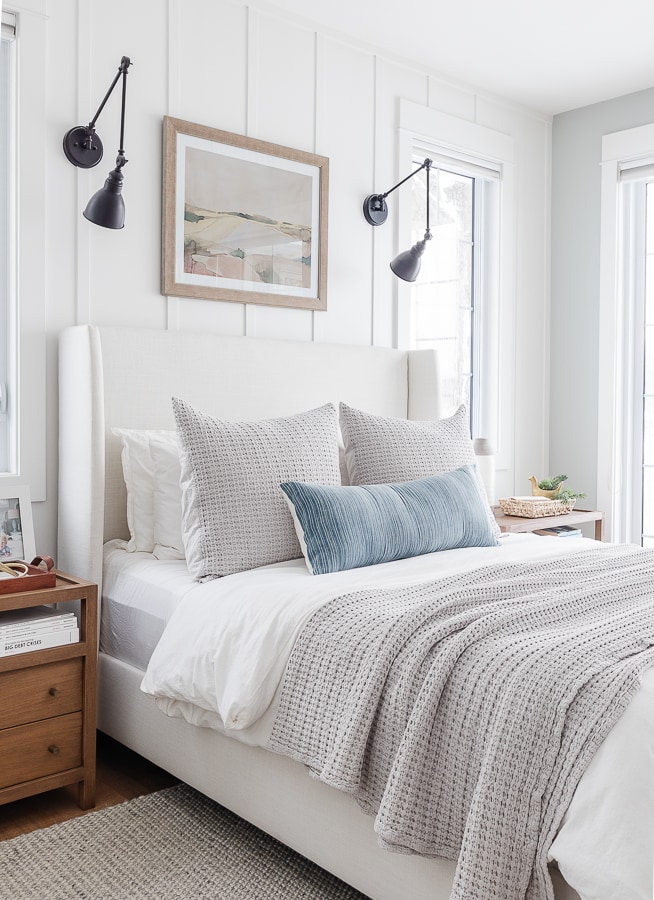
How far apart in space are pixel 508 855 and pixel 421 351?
2429mm

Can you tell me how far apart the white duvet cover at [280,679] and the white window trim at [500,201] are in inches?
62.7

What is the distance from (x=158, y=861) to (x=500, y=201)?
10.8 feet

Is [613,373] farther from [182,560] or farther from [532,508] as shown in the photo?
[182,560]

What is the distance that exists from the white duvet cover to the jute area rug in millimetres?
302

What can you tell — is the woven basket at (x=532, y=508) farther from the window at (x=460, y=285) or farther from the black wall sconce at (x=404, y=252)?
the black wall sconce at (x=404, y=252)

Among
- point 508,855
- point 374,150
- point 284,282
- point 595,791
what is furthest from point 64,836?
point 374,150

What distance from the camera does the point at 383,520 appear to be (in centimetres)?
234

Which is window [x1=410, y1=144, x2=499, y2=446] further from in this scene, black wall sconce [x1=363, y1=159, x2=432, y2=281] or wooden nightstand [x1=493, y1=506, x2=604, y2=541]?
wooden nightstand [x1=493, y1=506, x2=604, y2=541]

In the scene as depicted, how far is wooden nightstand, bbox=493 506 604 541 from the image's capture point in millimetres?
3322

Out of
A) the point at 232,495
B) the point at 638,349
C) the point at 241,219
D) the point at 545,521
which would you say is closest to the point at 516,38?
the point at 241,219

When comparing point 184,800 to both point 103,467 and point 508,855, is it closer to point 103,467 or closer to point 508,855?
point 103,467

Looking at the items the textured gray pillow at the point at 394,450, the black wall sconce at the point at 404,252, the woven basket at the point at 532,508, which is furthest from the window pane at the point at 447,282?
the textured gray pillow at the point at 394,450

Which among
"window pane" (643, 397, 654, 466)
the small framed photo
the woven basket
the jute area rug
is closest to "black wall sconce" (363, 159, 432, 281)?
the woven basket

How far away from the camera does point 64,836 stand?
2.04 metres
